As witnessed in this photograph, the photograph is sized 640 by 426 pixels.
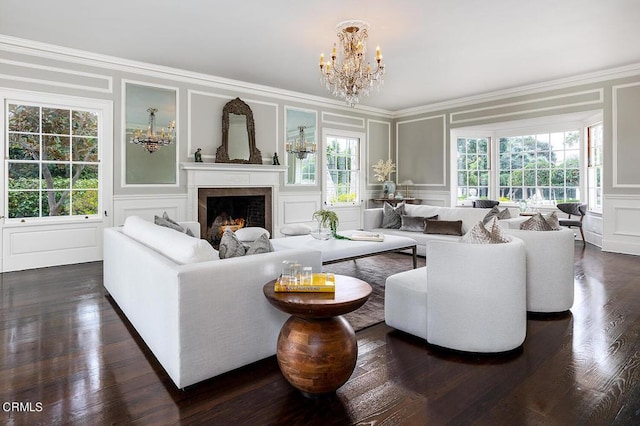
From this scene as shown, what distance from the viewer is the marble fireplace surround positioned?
5.74 meters

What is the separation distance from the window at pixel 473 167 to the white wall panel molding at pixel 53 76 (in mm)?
6448

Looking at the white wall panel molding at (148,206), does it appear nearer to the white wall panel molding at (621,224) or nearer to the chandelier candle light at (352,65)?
the chandelier candle light at (352,65)

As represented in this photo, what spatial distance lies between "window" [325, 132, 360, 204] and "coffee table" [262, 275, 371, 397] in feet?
19.0

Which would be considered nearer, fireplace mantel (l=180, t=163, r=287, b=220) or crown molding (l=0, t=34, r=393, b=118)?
crown molding (l=0, t=34, r=393, b=118)

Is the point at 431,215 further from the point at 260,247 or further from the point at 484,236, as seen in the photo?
the point at 260,247

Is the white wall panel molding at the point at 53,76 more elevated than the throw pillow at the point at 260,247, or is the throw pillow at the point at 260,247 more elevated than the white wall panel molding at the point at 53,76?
the white wall panel molding at the point at 53,76

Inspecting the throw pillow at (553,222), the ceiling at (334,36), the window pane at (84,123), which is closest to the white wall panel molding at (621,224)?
the ceiling at (334,36)

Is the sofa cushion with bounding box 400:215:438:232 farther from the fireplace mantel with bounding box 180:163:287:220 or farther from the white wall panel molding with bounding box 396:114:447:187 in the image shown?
the white wall panel molding with bounding box 396:114:447:187

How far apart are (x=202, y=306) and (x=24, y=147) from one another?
13.8 ft

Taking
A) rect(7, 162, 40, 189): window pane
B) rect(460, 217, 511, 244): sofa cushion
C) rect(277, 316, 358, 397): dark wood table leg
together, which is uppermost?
rect(7, 162, 40, 189): window pane

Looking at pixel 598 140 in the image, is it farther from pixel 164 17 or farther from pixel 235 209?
pixel 164 17

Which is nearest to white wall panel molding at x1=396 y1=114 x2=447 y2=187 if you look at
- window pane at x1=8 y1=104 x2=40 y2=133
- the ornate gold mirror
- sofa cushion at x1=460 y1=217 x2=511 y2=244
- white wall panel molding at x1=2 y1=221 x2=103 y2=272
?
the ornate gold mirror

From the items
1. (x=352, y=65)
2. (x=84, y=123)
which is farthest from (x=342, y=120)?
(x=84, y=123)

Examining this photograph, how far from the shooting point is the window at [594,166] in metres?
6.23
